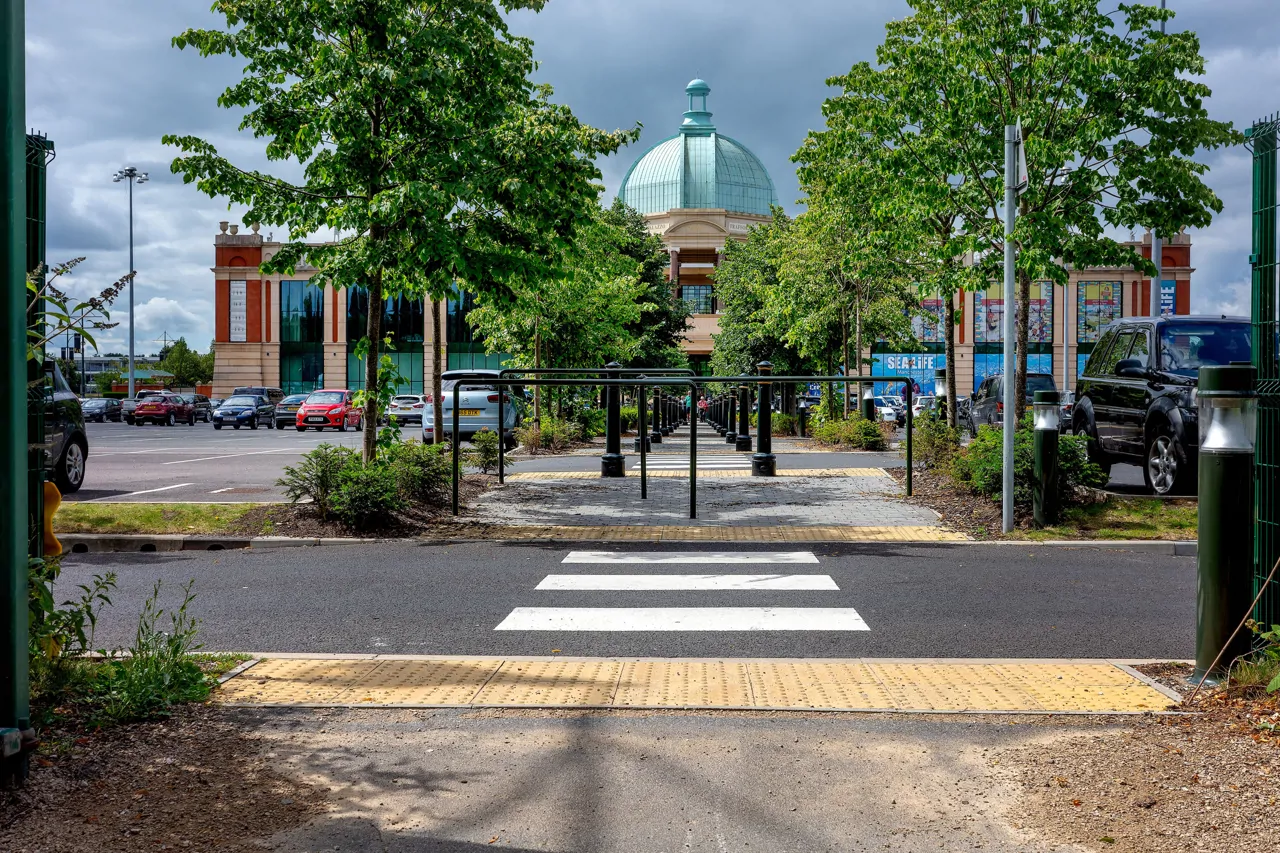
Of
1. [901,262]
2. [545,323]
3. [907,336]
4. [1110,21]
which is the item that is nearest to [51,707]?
[1110,21]

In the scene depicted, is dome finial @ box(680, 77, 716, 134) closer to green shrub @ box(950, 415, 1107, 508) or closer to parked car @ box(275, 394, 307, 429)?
parked car @ box(275, 394, 307, 429)

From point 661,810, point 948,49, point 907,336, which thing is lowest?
point 661,810

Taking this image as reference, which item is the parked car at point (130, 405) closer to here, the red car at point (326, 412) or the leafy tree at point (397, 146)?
the red car at point (326, 412)

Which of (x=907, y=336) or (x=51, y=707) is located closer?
(x=51, y=707)

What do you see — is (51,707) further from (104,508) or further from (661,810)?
(104,508)

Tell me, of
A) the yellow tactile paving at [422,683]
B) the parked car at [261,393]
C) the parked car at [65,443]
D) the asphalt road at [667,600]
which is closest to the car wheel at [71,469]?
the parked car at [65,443]

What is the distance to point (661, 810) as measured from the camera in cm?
401

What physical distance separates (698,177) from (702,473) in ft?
256

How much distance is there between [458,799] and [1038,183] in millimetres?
13569

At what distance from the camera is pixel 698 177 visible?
93062 mm

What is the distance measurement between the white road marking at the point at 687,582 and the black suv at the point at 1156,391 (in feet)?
18.5

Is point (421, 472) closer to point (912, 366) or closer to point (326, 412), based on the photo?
point (326, 412)

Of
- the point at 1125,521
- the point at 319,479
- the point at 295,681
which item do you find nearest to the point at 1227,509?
the point at 295,681

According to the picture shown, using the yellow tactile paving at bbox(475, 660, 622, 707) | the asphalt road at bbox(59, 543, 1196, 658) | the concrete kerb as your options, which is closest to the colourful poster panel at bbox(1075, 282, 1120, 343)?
the concrete kerb
